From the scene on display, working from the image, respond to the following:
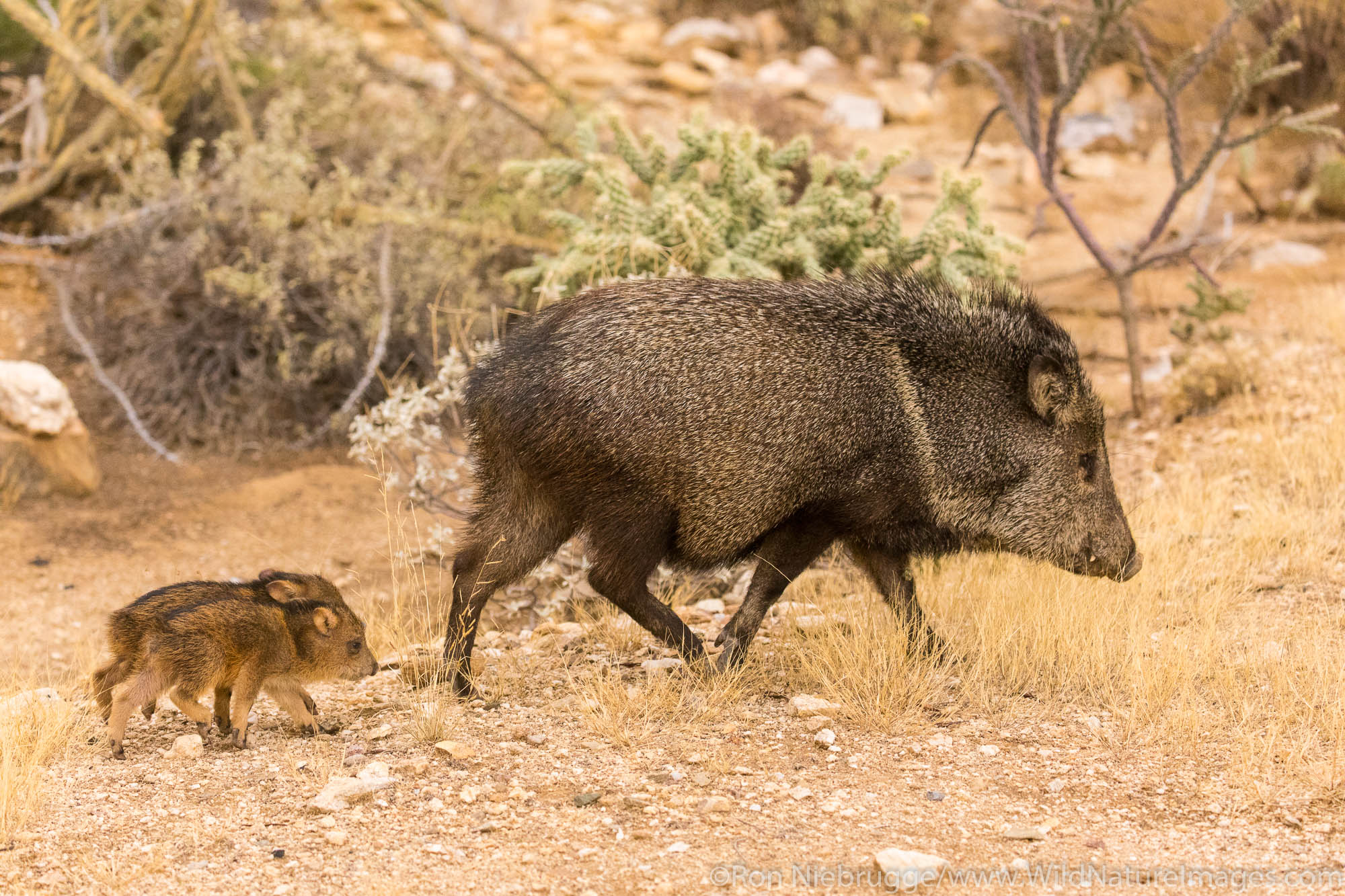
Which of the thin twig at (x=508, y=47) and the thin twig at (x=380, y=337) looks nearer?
the thin twig at (x=380, y=337)

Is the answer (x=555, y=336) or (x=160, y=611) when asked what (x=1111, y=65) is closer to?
(x=555, y=336)

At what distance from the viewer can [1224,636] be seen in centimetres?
431

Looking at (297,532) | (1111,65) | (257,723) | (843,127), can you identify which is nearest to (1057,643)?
(257,723)

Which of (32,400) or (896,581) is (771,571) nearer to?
(896,581)

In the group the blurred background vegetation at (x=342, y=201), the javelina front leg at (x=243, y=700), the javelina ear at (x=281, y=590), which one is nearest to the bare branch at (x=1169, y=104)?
the blurred background vegetation at (x=342, y=201)

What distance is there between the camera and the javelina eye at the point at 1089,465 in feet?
14.1

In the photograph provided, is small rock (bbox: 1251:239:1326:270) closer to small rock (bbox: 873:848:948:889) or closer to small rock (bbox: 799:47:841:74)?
small rock (bbox: 799:47:841:74)

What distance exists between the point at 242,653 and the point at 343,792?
2.39 feet

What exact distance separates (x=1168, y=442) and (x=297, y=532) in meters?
4.78

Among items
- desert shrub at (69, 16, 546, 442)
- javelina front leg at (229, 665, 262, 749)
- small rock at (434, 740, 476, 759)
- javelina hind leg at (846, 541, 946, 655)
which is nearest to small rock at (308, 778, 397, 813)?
small rock at (434, 740, 476, 759)

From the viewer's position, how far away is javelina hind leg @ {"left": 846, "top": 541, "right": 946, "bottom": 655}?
14.3 feet

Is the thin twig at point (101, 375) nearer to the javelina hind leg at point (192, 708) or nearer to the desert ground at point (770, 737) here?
the desert ground at point (770, 737)

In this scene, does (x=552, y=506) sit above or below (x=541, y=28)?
below

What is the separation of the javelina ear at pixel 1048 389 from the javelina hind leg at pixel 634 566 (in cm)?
130
